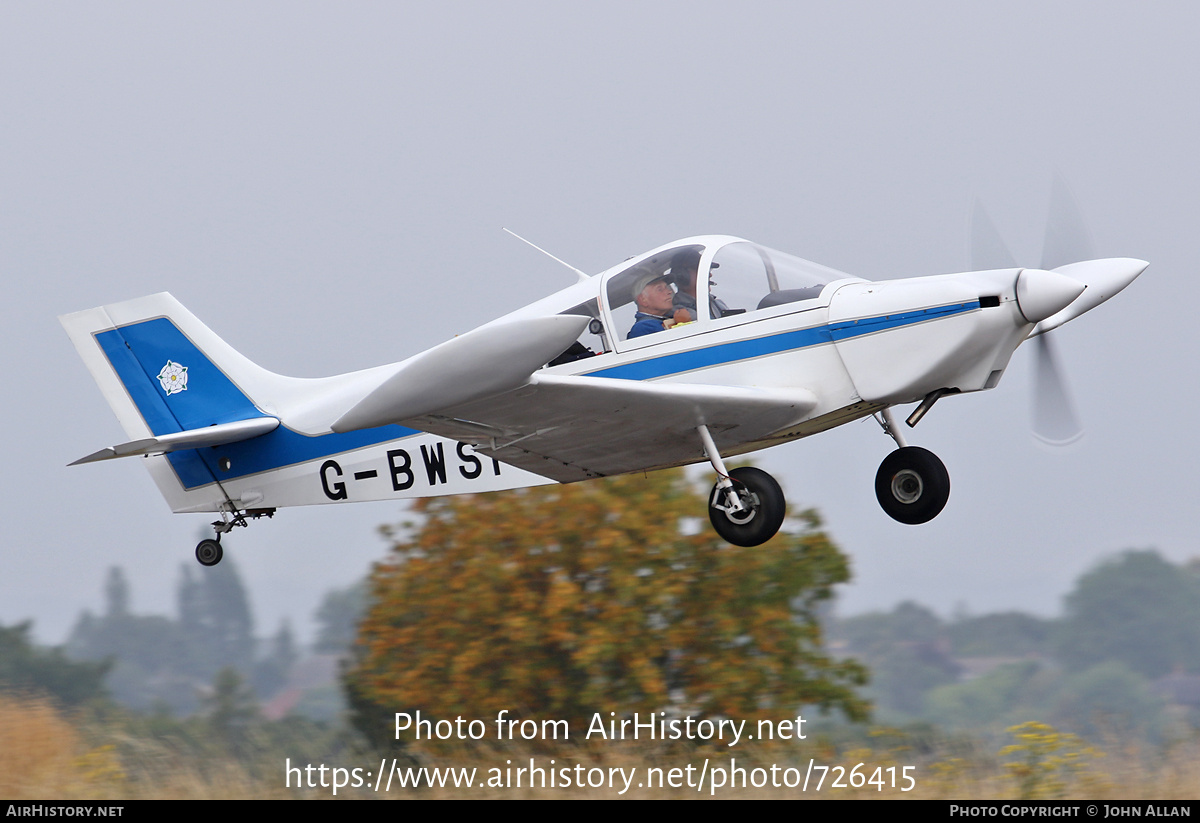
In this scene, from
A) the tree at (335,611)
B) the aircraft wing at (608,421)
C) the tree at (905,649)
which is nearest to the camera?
the aircraft wing at (608,421)

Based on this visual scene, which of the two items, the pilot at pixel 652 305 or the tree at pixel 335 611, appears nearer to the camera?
the pilot at pixel 652 305

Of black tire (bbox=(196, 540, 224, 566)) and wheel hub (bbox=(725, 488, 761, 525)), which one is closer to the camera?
wheel hub (bbox=(725, 488, 761, 525))

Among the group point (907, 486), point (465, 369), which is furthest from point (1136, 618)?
point (465, 369)

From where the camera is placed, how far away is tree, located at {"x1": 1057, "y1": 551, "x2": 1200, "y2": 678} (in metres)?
52.5

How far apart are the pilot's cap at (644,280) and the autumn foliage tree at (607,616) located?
9551mm

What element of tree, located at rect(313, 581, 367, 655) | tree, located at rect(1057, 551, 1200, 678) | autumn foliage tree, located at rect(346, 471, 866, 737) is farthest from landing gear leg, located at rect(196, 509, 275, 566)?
tree, located at rect(1057, 551, 1200, 678)

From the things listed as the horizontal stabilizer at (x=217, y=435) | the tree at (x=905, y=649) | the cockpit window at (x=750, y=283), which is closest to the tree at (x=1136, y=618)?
the tree at (x=905, y=649)

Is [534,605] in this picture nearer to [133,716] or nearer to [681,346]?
[133,716]

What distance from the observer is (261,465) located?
991 centimetres

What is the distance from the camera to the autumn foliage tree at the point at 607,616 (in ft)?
58.0

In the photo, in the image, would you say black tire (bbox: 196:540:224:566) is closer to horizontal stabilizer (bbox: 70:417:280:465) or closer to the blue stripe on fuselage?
horizontal stabilizer (bbox: 70:417:280:465)

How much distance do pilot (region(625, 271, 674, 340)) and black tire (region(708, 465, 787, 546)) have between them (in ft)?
3.75

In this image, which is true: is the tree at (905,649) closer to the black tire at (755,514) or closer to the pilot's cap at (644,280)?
the black tire at (755,514)

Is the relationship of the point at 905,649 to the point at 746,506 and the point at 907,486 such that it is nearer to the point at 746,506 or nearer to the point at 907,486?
the point at 907,486
